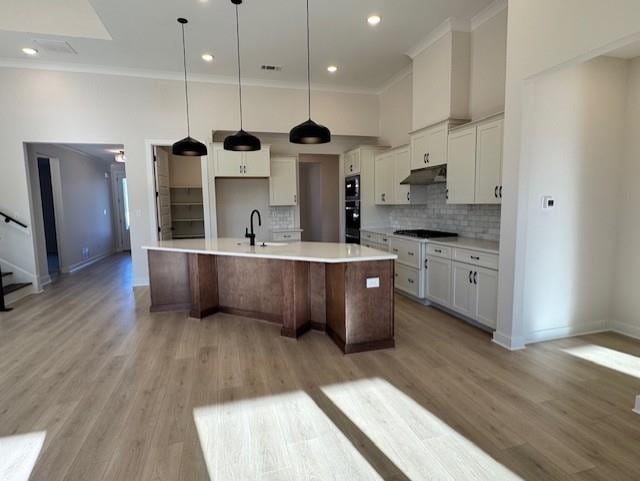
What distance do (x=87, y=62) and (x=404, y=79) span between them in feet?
15.7

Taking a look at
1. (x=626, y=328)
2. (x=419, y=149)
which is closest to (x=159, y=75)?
(x=419, y=149)

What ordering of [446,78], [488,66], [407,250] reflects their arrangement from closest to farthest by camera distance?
[488,66] < [446,78] < [407,250]

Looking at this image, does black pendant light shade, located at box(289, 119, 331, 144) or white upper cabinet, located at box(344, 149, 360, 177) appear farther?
white upper cabinet, located at box(344, 149, 360, 177)

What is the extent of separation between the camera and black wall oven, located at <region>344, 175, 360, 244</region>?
6039 millimetres

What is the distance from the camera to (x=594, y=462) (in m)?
1.71

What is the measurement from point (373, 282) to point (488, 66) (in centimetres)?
294

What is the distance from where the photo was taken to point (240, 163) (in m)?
5.72

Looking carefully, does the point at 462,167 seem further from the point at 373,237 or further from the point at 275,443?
the point at 275,443

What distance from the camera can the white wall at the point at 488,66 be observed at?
373 centimetres

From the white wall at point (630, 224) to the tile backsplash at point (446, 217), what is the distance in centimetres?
109

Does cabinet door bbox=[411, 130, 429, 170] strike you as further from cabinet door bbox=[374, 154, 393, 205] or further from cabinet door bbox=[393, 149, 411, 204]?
cabinet door bbox=[374, 154, 393, 205]

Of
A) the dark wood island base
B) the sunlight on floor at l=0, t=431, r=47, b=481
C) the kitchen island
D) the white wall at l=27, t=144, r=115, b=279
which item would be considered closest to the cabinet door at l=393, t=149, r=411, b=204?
the kitchen island

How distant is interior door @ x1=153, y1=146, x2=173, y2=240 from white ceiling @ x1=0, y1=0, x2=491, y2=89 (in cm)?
133

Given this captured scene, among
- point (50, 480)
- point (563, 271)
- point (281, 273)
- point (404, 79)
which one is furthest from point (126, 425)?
point (404, 79)
